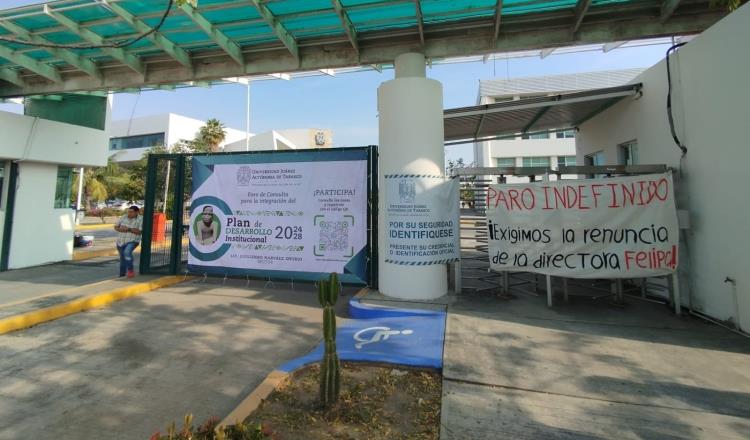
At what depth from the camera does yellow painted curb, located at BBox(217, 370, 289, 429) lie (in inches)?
120

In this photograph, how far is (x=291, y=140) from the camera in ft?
167

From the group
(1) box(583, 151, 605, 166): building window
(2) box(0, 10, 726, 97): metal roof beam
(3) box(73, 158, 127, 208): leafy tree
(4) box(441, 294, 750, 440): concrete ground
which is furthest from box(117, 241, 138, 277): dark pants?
(3) box(73, 158, 127, 208): leafy tree

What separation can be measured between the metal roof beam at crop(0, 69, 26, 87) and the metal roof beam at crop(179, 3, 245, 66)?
6.61 metres

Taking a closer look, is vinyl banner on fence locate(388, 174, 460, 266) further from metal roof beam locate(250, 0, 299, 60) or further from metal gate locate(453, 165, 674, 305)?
metal roof beam locate(250, 0, 299, 60)

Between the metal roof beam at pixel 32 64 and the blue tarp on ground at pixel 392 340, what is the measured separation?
9.64 meters

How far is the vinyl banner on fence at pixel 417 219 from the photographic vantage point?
6676 mm

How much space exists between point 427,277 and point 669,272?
12.8 feet

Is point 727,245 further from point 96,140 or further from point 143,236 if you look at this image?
point 96,140

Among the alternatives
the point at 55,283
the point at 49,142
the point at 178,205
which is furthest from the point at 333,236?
the point at 49,142

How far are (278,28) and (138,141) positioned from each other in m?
55.9

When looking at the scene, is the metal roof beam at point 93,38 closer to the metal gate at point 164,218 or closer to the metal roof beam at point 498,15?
the metal gate at point 164,218

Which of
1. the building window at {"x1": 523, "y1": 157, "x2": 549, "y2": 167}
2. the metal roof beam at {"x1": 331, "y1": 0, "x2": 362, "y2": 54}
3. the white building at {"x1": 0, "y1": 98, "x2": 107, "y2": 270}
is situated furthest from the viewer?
the building window at {"x1": 523, "y1": 157, "x2": 549, "y2": 167}

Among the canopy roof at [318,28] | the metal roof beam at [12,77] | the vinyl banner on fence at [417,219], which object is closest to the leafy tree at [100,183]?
the metal roof beam at [12,77]

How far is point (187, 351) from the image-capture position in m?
4.83
